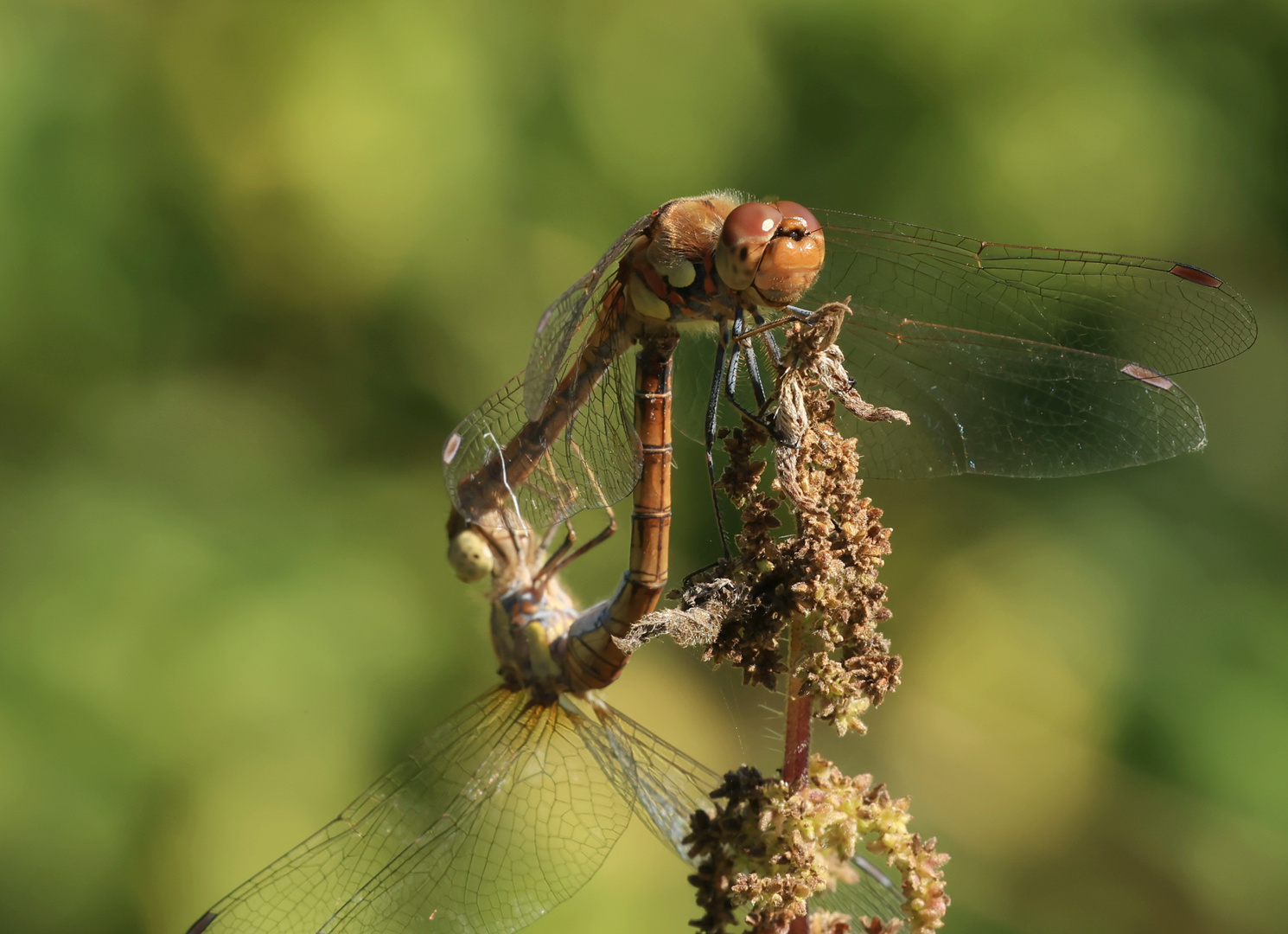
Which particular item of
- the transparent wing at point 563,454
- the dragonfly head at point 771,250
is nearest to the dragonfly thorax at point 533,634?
the transparent wing at point 563,454

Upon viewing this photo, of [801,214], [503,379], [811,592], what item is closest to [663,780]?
[811,592]

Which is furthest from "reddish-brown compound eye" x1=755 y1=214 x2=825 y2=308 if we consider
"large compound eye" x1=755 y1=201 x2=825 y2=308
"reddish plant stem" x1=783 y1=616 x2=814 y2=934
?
"reddish plant stem" x1=783 y1=616 x2=814 y2=934

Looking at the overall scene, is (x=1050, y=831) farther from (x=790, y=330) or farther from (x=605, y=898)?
(x=790, y=330)

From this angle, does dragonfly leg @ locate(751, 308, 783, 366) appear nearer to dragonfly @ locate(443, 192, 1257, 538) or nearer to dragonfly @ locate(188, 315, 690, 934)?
dragonfly @ locate(443, 192, 1257, 538)

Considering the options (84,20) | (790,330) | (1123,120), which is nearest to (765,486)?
(1123,120)

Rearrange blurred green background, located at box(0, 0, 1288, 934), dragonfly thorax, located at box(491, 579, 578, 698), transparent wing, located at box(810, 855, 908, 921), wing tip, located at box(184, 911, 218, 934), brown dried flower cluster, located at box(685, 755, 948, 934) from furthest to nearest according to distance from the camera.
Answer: blurred green background, located at box(0, 0, 1288, 934) < dragonfly thorax, located at box(491, 579, 578, 698) < wing tip, located at box(184, 911, 218, 934) < transparent wing, located at box(810, 855, 908, 921) < brown dried flower cluster, located at box(685, 755, 948, 934)

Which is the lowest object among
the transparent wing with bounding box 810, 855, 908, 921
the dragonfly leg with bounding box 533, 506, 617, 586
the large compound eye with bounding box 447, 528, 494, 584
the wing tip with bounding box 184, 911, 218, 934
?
the transparent wing with bounding box 810, 855, 908, 921
